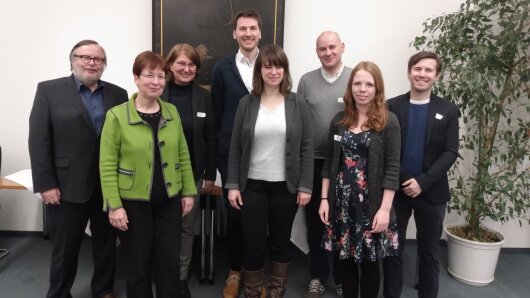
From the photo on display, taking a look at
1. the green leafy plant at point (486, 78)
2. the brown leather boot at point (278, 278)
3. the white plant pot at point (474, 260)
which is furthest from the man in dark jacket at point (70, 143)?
the white plant pot at point (474, 260)

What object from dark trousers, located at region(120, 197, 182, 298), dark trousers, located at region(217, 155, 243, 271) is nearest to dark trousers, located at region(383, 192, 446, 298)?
dark trousers, located at region(217, 155, 243, 271)

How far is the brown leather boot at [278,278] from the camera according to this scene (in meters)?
2.06

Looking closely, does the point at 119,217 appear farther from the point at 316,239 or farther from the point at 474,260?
the point at 474,260

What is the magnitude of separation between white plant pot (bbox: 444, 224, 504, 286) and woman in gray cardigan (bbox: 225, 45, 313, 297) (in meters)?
1.49

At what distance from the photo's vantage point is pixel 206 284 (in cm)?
251

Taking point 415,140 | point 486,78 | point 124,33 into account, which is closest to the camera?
point 415,140

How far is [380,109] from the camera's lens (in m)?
1.78

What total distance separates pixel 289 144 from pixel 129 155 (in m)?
0.75

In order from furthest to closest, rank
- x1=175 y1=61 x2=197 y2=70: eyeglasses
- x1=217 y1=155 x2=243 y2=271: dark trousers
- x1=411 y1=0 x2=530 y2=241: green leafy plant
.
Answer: x1=411 y1=0 x2=530 y2=241: green leafy plant, x1=217 y1=155 x2=243 y2=271: dark trousers, x1=175 y1=61 x2=197 y2=70: eyeglasses

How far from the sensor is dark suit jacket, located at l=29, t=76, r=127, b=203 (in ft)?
6.11

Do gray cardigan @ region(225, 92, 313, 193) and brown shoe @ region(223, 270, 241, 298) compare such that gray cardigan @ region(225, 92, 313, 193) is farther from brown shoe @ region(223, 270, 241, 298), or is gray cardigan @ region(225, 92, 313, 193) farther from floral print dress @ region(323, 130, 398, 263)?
brown shoe @ region(223, 270, 241, 298)

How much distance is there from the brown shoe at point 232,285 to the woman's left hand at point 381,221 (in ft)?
3.32

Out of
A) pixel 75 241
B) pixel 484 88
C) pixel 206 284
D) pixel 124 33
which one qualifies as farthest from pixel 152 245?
pixel 484 88

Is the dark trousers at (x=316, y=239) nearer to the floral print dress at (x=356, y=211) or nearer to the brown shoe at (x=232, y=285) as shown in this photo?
the floral print dress at (x=356, y=211)
